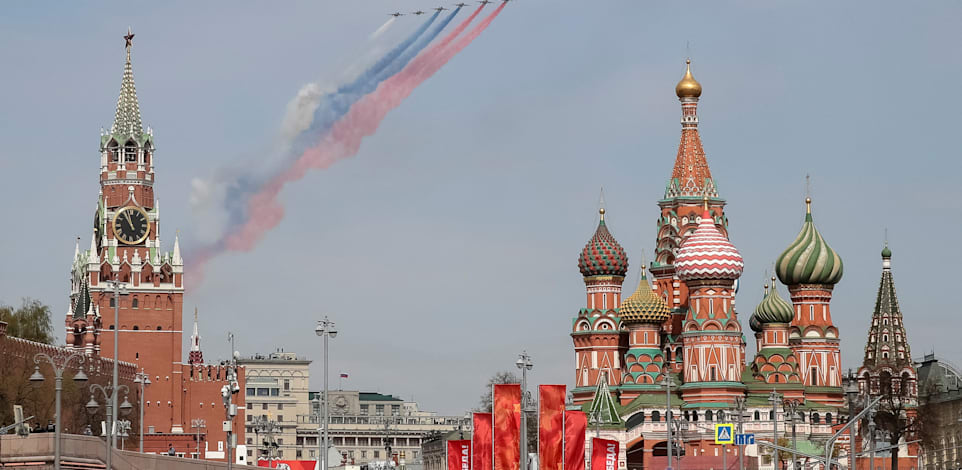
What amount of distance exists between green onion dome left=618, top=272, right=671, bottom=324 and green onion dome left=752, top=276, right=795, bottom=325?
26.6 feet

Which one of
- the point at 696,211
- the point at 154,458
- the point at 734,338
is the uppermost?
the point at 696,211

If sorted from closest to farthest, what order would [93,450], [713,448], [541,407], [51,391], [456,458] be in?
1. [93,450]
2. [541,407]
3. [456,458]
4. [51,391]
5. [713,448]

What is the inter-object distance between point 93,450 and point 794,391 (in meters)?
95.7

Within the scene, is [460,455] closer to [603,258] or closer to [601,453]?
[601,453]

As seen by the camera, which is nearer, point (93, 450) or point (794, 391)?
point (93, 450)

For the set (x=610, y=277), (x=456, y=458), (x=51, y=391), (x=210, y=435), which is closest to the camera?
(x=456, y=458)

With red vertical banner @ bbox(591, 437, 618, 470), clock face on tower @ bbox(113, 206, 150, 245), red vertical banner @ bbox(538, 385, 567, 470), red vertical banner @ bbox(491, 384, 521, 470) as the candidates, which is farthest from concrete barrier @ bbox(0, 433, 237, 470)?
clock face on tower @ bbox(113, 206, 150, 245)

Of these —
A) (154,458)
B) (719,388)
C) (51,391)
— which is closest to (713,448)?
(719,388)

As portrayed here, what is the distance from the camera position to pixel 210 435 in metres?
192

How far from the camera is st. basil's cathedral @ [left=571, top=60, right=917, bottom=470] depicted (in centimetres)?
14912

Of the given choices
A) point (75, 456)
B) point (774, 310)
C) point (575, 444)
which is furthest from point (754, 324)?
point (75, 456)

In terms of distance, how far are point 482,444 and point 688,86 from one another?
82738 millimetres

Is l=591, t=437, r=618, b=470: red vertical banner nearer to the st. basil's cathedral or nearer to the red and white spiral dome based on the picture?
the st. basil's cathedral

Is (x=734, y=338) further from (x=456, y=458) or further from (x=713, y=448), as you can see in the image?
(x=456, y=458)
